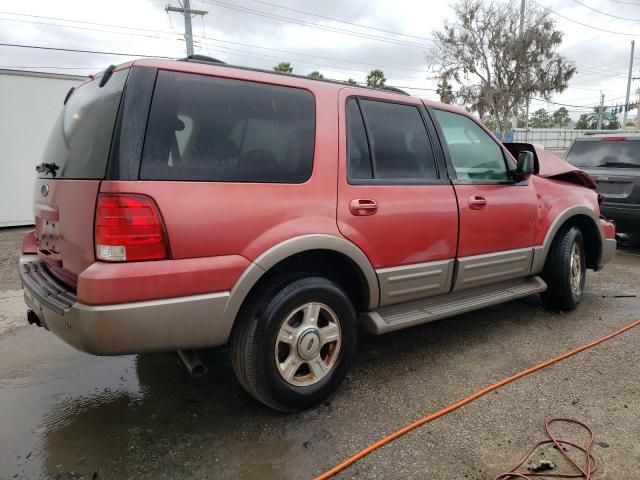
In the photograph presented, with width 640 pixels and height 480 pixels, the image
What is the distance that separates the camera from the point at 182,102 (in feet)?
7.43

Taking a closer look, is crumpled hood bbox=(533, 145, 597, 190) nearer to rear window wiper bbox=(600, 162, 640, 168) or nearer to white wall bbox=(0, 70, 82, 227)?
rear window wiper bbox=(600, 162, 640, 168)

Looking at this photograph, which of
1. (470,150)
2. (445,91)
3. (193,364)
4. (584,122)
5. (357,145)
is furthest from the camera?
(584,122)

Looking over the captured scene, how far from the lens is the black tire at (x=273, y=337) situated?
243cm

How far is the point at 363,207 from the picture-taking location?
2803 millimetres

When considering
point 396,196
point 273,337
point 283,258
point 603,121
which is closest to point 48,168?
point 283,258

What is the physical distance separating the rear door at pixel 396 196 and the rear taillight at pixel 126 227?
1.07 metres

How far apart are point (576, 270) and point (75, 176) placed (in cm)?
426

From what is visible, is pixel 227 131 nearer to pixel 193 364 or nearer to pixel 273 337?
pixel 273 337

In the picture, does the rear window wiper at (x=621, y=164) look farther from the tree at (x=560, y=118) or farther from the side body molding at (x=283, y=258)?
the tree at (x=560, y=118)

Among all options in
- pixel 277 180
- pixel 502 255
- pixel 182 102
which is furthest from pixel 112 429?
pixel 502 255

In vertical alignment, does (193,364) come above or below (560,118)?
below

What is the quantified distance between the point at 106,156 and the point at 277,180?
0.83 m

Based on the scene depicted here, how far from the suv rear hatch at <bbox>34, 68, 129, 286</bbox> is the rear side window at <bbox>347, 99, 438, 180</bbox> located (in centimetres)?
134

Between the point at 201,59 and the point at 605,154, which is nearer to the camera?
the point at 201,59
